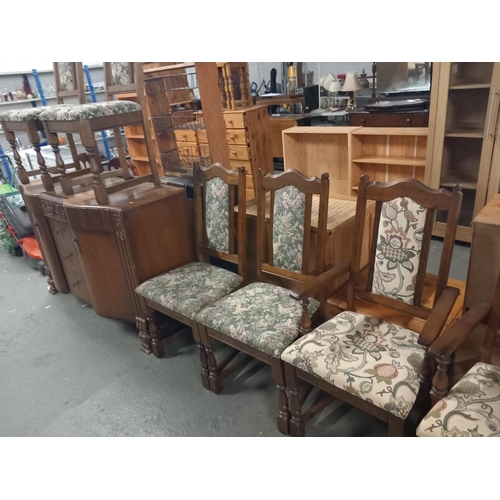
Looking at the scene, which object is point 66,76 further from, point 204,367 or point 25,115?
point 204,367

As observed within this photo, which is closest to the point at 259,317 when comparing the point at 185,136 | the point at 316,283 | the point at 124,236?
the point at 316,283

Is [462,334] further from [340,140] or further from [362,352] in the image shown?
[340,140]

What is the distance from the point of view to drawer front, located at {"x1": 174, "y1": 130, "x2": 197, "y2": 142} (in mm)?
4164

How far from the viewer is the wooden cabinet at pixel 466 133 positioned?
2.53 metres

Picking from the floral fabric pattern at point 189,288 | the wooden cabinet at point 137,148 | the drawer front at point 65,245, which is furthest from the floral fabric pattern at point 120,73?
the wooden cabinet at point 137,148

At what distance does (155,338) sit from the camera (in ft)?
7.11

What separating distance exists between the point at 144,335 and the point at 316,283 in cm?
114

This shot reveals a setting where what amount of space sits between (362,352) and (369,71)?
13.7 ft

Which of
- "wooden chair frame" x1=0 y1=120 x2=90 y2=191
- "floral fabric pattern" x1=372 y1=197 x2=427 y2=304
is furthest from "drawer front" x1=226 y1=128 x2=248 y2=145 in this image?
"floral fabric pattern" x1=372 y1=197 x2=427 y2=304

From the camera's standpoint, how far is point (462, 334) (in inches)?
45.6

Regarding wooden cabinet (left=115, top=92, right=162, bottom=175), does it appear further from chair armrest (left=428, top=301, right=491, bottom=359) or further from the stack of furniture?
chair armrest (left=428, top=301, right=491, bottom=359)

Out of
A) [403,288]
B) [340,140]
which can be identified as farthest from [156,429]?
[340,140]

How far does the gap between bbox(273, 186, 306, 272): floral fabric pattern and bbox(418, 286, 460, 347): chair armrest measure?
2.05ft

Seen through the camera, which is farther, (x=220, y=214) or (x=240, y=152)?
(x=240, y=152)
